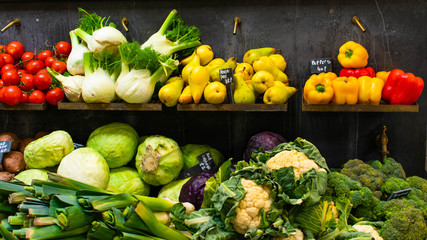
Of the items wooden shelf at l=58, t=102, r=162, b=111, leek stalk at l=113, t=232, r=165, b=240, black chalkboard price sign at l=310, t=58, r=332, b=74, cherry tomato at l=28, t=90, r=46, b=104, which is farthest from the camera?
black chalkboard price sign at l=310, t=58, r=332, b=74

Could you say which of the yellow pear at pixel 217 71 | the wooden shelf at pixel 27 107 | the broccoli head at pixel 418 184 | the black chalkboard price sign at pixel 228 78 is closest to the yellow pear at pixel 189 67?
the yellow pear at pixel 217 71

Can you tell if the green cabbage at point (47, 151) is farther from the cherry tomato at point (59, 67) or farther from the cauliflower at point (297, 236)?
the cauliflower at point (297, 236)

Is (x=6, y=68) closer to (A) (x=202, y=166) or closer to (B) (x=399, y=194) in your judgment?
(A) (x=202, y=166)

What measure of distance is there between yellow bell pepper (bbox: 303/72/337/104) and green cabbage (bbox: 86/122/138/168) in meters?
1.33

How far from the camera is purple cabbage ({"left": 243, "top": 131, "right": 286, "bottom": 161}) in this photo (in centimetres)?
258

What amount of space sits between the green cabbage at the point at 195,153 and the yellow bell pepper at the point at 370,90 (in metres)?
1.13

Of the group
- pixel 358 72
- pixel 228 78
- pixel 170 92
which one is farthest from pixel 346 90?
pixel 170 92

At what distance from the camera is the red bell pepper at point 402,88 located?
2.27 metres

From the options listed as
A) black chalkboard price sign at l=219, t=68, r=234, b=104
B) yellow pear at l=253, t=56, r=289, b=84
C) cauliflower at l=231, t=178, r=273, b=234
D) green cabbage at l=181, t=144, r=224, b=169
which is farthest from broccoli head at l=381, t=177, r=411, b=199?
green cabbage at l=181, t=144, r=224, b=169

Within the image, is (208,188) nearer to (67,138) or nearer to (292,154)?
(292,154)

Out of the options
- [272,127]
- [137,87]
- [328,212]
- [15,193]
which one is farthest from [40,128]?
[328,212]

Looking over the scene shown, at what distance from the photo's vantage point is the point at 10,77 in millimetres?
2570

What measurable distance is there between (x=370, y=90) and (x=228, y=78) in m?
0.96

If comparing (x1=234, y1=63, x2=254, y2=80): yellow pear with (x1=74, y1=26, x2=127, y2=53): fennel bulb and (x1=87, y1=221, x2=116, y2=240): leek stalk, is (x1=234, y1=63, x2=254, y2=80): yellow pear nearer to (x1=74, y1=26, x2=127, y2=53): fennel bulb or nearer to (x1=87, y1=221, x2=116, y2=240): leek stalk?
(x1=74, y1=26, x2=127, y2=53): fennel bulb
